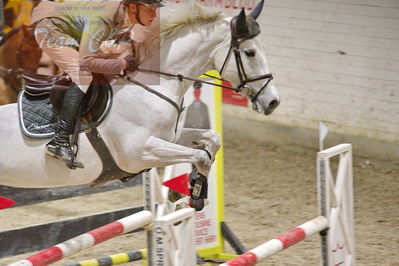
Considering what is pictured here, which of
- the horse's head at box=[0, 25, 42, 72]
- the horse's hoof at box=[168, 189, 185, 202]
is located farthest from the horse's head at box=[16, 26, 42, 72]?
the horse's hoof at box=[168, 189, 185, 202]

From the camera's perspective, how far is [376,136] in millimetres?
7453

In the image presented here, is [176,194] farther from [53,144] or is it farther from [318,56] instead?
[318,56]

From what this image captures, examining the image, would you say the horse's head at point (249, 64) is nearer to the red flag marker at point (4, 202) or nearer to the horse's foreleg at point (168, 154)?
A: the horse's foreleg at point (168, 154)

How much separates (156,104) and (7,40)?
140 inches

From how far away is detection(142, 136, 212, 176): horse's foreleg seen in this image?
12.5ft

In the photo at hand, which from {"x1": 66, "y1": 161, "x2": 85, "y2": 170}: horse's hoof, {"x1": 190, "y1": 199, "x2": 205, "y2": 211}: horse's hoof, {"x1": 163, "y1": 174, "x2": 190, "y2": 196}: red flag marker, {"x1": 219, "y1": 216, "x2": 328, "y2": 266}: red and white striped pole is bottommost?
{"x1": 219, "y1": 216, "x2": 328, "y2": 266}: red and white striped pole

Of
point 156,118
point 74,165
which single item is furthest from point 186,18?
point 74,165

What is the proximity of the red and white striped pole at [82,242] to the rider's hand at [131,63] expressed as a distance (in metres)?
0.76

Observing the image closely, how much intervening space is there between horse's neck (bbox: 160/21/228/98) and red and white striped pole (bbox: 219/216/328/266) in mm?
926

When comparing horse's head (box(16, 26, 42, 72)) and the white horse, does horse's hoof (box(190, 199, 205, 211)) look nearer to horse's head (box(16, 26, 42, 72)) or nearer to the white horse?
the white horse

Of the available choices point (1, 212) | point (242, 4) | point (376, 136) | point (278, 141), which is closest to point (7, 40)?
point (1, 212)

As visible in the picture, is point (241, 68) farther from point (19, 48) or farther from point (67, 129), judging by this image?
point (19, 48)

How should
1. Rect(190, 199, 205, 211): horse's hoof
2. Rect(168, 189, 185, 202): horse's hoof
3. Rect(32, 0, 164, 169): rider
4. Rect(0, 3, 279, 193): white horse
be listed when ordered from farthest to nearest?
1. Rect(168, 189, 185, 202): horse's hoof
2. Rect(190, 199, 205, 211): horse's hoof
3. Rect(0, 3, 279, 193): white horse
4. Rect(32, 0, 164, 169): rider

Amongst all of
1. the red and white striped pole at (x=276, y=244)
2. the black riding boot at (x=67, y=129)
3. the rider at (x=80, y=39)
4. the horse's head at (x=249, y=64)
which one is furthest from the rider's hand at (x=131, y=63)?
the red and white striped pole at (x=276, y=244)
